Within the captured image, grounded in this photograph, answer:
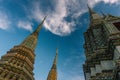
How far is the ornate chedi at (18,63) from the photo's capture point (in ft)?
124

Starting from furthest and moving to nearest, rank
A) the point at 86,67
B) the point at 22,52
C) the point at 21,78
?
the point at 22,52 → the point at 21,78 → the point at 86,67

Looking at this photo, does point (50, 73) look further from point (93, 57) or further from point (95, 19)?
point (93, 57)

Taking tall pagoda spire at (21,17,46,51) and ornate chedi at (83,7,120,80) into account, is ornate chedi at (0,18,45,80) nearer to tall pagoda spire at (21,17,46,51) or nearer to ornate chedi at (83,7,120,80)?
tall pagoda spire at (21,17,46,51)

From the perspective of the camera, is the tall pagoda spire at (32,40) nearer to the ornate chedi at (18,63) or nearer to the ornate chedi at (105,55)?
the ornate chedi at (18,63)

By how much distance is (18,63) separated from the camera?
40969 mm

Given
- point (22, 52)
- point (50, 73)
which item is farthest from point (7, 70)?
point (50, 73)

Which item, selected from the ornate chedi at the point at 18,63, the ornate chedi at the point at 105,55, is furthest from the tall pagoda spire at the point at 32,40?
the ornate chedi at the point at 105,55

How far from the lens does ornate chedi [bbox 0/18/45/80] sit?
3775 cm

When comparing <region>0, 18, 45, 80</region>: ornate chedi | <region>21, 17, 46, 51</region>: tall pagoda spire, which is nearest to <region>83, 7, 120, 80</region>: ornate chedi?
<region>0, 18, 45, 80</region>: ornate chedi

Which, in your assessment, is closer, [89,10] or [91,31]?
[91,31]

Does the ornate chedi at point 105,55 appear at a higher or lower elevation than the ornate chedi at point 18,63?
lower

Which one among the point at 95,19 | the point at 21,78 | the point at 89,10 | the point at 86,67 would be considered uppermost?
the point at 89,10

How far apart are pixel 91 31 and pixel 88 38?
138 centimetres

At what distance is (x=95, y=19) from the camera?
33031 millimetres
